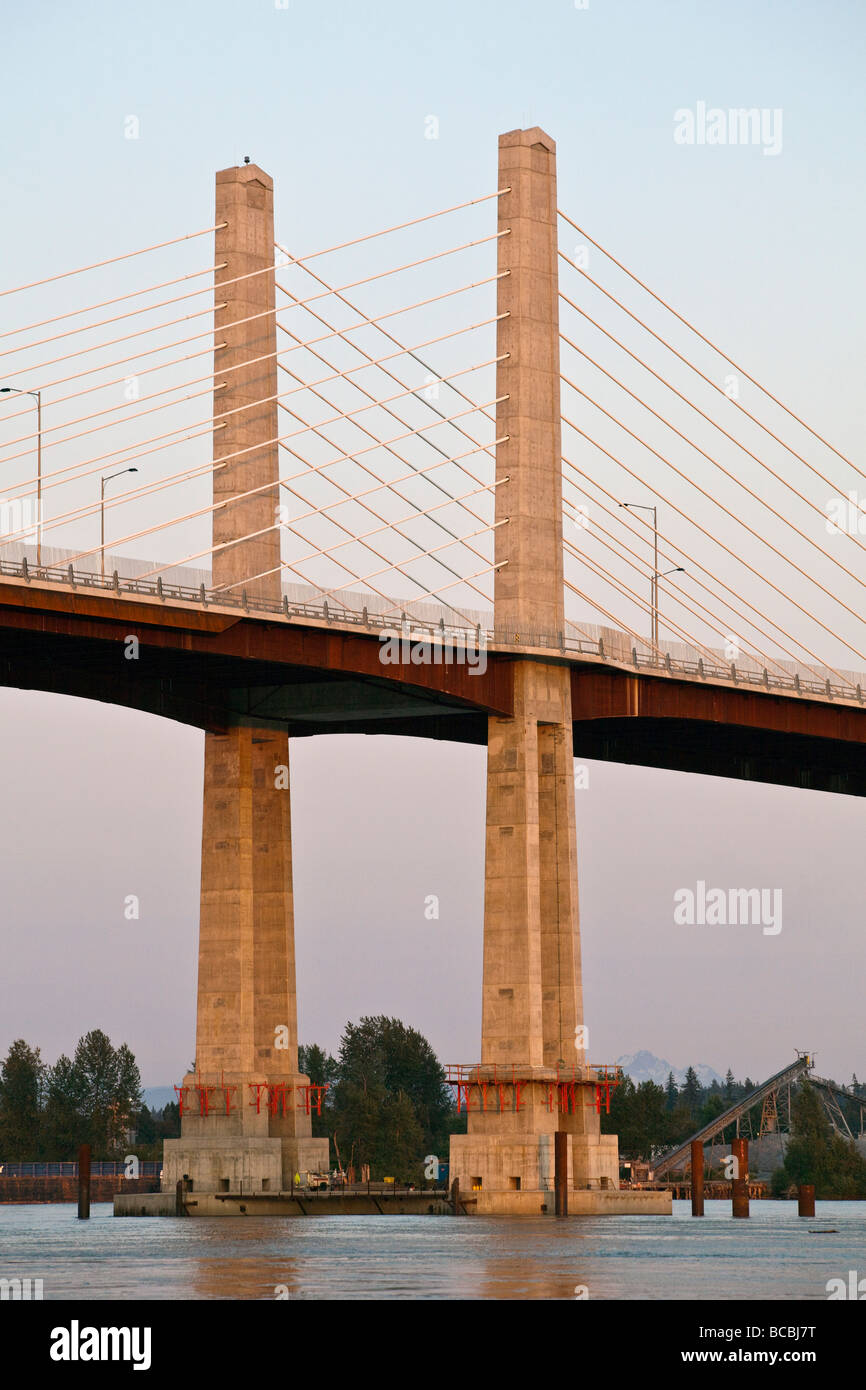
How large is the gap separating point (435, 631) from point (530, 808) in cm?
792

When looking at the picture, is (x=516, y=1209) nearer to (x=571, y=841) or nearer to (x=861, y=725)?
(x=571, y=841)

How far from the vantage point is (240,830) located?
99.6 metres

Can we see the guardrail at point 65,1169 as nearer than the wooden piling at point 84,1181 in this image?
No

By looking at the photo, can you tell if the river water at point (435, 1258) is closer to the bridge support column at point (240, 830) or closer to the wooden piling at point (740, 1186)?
the bridge support column at point (240, 830)

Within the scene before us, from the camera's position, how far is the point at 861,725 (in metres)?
112

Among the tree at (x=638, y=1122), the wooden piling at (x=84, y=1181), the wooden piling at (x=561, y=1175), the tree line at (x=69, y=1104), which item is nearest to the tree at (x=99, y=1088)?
the tree line at (x=69, y=1104)

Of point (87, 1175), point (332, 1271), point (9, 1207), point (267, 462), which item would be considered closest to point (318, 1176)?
point (87, 1175)

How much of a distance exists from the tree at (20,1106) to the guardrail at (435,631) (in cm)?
9262

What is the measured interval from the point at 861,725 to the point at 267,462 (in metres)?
29.4

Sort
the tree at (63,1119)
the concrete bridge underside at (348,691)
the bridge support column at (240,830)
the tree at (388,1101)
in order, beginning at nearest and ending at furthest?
the concrete bridge underside at (348,691) < the bridge support column at (240,830) < the tree at (388,1101) < the tree at (63,1119)

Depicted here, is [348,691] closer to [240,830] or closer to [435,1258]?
[240,830]

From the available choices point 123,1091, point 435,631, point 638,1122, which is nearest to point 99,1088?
point 123,1091

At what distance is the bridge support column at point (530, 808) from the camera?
93812mm

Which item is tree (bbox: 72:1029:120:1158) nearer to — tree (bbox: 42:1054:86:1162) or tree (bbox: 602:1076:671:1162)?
tree (bbox: 42:1054:86:1162)
